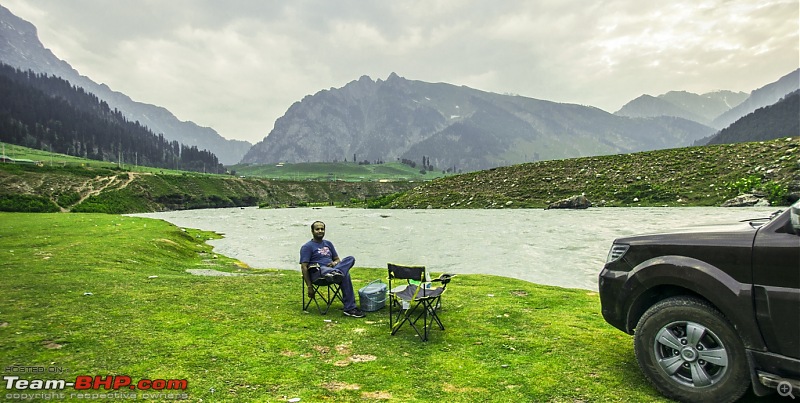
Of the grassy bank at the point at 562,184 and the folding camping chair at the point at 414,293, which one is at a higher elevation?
the grassy bank at the point at 562,184

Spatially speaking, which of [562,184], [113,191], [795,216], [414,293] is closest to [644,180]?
[562,184]

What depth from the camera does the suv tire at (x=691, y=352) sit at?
5.29 meters

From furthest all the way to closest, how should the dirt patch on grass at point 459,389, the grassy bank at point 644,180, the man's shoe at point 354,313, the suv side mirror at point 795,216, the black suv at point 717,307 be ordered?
the grassy bank at point 644,180
the man's shoe at point 354,313
the dirt patch on grass at point 459,389
the black suv at point 717,307
the suv side mirror at point 795,216

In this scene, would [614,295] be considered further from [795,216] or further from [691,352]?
[795,216]

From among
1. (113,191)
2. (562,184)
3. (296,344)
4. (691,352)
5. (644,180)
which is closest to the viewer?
(691,352)

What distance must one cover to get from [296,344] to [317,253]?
128 inches

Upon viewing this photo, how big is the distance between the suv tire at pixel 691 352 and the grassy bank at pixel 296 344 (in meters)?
0.46

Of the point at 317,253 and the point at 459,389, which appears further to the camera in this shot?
the point at 317,253

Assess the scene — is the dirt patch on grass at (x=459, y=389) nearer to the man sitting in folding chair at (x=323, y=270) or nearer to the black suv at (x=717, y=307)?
the black suv at (x=717, y=307)

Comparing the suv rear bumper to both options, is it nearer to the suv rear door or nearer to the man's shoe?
the suv rear door

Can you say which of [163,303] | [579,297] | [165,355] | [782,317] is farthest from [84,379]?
[579,297]

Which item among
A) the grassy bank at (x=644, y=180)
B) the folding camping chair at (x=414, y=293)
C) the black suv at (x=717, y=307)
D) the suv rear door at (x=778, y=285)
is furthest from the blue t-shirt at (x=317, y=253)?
the grassy bank at (x=644, y=180)

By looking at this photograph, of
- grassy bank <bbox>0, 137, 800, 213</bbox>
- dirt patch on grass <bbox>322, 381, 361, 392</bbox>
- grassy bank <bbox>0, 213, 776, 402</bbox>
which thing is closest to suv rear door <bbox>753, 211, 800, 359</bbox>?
grassy bank <bbox>0, 213, 776, 402</bbox>

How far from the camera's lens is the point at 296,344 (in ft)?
28.2
